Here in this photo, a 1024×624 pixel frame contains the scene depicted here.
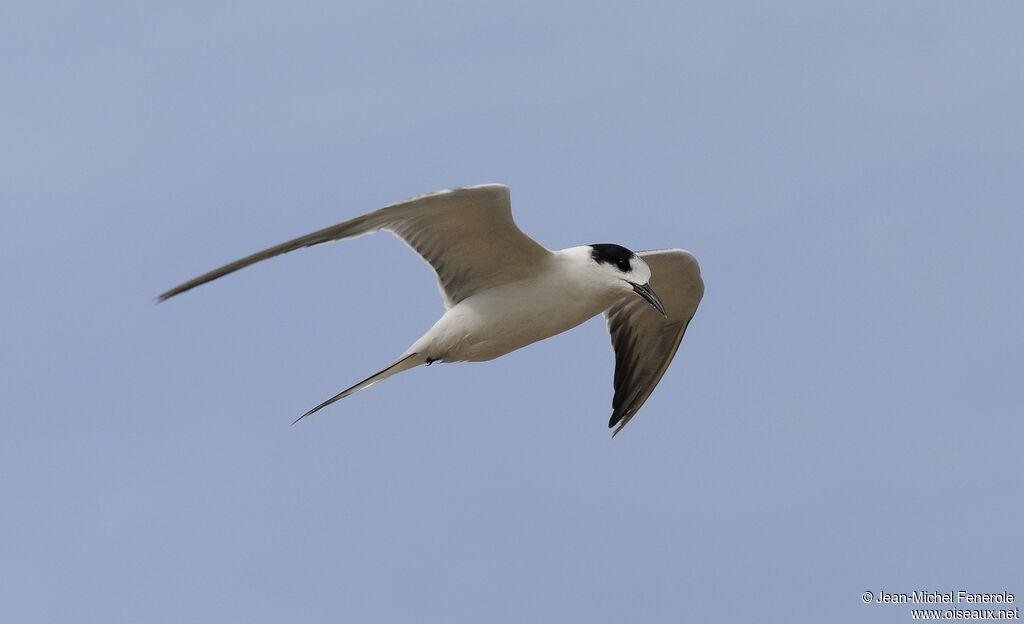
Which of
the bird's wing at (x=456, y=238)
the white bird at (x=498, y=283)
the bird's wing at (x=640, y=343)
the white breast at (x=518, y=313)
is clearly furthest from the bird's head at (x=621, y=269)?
the bird's wing at (x=640, y=343)

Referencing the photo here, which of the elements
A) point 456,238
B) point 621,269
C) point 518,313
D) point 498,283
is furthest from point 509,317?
point 621,269

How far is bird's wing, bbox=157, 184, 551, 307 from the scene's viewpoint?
11.5 metres

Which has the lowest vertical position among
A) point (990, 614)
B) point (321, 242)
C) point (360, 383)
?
point (990, 614)

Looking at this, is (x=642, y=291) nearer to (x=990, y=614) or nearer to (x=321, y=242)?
(x=321, y=242)

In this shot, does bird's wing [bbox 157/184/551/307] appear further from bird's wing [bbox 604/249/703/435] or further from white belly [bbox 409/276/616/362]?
bird's wing [bbox 604/249/703/435]

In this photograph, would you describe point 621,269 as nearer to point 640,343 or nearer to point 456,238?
point 456,238

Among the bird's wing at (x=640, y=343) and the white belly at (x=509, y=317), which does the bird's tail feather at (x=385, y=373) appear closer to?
the white belly at (x=509, y=317)

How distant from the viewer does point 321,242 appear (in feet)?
37.7

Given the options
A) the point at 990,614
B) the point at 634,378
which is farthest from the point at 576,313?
the point at 990,614

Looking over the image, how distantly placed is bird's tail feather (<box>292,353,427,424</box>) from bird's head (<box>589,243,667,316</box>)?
169 cm

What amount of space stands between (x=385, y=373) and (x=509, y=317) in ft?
3.72

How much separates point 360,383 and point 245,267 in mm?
1763

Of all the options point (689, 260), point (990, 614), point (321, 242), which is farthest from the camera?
point (689, 260)

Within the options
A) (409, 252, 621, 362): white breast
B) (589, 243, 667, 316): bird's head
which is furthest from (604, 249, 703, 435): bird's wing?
(409, 252, 621, 362): white breast
